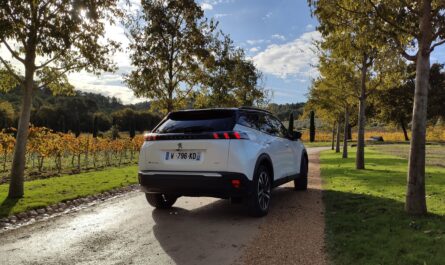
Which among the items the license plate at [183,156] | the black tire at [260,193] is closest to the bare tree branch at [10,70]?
the license plate at [183,156]

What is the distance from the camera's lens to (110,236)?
574 centimetres

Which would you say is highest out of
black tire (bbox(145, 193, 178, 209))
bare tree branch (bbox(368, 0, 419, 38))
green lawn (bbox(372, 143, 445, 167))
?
bare tree branch (bbox(368, 0, 419, 38))

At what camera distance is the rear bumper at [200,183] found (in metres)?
6.14

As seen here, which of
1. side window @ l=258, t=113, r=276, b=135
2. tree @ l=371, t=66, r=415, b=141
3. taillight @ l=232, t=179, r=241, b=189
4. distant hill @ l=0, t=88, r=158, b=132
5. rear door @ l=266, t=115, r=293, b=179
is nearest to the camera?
taillight @ l=232, t=179, r=241, b=189

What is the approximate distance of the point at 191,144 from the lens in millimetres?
6367

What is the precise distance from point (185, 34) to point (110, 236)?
12.2 m

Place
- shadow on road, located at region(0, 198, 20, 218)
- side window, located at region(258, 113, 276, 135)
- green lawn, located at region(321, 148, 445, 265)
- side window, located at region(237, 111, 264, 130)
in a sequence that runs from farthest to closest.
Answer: side window, located at region(258, 113, 276, 135) → shadow on road, located at region(0, 198, 20, 218) → side window, located at region(237, 111, 264, 130) → green lawn, located at region(321, 148, 445, 265)

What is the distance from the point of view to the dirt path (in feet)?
15.4

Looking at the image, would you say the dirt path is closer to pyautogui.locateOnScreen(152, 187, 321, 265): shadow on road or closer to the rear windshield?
pyautogui.locateOnScreen(152, 187, 321, 265): shadow on road

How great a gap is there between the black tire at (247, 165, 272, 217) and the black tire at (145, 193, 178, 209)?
195 centimetres

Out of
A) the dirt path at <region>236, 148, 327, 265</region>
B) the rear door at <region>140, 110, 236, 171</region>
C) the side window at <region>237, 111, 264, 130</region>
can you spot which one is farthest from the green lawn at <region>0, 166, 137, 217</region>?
the dirt path at <region>236, 148, 327, 265</region>

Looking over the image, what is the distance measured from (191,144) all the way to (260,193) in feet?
5.06

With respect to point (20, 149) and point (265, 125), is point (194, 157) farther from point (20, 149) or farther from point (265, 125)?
point (20, 149)

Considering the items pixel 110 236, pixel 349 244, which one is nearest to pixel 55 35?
pixel 110 236
